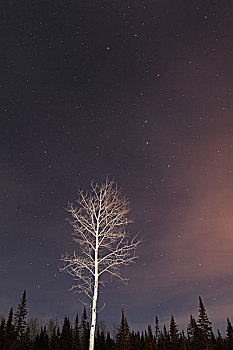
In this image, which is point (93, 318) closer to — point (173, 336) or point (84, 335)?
point (173, 336)

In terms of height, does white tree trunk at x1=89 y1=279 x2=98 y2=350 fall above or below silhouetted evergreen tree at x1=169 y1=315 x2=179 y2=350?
below

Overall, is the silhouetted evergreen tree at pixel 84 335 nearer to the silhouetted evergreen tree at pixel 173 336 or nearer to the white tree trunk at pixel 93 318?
the silhouetted evergreen tree at pixel 173 336

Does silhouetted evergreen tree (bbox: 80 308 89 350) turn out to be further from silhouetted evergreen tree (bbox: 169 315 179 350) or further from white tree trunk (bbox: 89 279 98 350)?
white tree trunk (bbox: 89 279 98 350)

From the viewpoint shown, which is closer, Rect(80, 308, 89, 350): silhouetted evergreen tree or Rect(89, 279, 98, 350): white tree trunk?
Rect(89, 279, 98, 350): white tree trunk

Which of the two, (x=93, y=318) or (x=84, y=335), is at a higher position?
(x=84, y=335)

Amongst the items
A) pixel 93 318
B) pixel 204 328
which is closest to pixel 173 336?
pixel 204 328

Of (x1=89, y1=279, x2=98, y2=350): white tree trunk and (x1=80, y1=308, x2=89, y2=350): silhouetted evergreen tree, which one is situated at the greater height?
(x1=80, y1=308, x2=89, y2=350): silhouetted evergreen tree

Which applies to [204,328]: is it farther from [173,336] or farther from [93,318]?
[93,318]

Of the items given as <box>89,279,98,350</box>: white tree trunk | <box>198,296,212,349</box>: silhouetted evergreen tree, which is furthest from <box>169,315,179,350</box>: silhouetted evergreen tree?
<box>89,279,98,350</box>: white tree trunk

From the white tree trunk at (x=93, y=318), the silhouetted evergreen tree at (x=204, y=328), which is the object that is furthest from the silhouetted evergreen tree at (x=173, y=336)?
the white tree trunk at (x=93, y=318)

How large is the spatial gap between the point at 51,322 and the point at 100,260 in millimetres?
151270

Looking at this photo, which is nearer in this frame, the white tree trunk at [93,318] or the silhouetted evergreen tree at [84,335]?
the white tree trunk at [93,318]

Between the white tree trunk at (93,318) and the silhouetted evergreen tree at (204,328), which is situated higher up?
the silhouetted evergreen tree at (204,328)

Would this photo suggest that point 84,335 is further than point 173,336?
Yes
